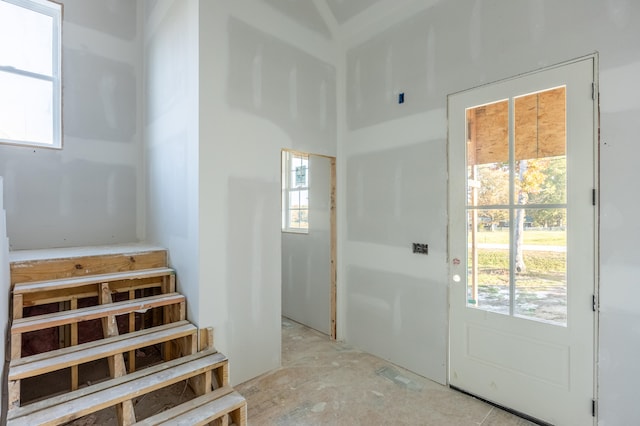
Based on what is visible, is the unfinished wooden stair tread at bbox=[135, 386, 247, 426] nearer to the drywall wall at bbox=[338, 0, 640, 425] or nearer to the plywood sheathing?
the drywall wall at bbox=[338, 0, 640, 425]

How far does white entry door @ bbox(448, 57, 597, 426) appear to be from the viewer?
1970 mm

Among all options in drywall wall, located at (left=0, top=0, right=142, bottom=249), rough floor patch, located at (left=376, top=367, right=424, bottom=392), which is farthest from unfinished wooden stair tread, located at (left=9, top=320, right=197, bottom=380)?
rough floor patch, located at (left=376, top=367, right=424, bottom=392)

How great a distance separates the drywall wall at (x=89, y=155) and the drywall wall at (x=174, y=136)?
0.20m

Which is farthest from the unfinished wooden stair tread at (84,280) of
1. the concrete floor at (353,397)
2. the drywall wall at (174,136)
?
the concrete floor at (353,397)

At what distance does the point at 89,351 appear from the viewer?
76.5 inches

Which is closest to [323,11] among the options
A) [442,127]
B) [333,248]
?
[442,127]

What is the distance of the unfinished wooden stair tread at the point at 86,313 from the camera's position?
1927mm

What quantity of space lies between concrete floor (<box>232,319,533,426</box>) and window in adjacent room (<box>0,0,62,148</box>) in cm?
314

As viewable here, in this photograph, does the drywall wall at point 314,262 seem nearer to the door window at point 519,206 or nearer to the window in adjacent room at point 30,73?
the door window at point 519,206

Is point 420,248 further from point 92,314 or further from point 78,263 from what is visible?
point 78,263

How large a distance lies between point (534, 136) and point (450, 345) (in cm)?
178

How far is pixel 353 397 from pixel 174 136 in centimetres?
273

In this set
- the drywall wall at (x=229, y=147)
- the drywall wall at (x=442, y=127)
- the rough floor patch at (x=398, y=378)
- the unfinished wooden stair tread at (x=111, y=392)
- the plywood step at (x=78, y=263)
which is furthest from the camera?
the rough floor patch at (x=398, y=378)

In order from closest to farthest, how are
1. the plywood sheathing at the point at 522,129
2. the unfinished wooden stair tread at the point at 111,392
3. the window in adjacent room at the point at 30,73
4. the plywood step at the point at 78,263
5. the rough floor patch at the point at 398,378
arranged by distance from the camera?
the unfinished wooden stair tread at the point at 111,392, the plywood sheathing at the point at 522,129, the plywood step at the point at 78,263, the rough floor patch at the point at 398,378, the window in adjacent room at the point at 30,73
